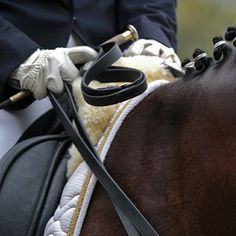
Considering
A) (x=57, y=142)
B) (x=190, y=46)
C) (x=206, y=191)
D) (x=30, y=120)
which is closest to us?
(x=206, y=191)

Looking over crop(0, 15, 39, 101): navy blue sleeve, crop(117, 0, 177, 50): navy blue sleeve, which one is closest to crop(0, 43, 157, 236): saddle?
crop(0, 15, 39, 101): navy blue sleeve

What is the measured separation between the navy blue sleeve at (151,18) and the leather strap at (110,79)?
32cm

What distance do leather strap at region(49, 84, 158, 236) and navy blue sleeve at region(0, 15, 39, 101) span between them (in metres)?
0.21

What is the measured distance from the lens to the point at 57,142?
1134 millimetres

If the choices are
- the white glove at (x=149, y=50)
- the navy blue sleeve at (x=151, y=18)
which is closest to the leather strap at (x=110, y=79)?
the white glove at (x=149, y=50)

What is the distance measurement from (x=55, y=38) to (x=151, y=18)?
0.96ft

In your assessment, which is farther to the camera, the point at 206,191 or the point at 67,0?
the point at 67,0

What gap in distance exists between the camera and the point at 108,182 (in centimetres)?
92

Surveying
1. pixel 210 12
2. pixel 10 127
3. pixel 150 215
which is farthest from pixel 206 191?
pixel 210 12

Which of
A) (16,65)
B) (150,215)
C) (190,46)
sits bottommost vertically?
(190,46)

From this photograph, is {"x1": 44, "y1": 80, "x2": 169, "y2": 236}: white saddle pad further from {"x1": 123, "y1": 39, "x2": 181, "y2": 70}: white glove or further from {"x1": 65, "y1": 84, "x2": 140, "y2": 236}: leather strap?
{"x1": 123, "y1": 39, "x2": 181, "y2": 70}: white glove

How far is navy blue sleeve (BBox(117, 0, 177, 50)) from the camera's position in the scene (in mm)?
1488

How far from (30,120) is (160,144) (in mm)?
416

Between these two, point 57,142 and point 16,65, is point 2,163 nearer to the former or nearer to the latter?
point 57,142
